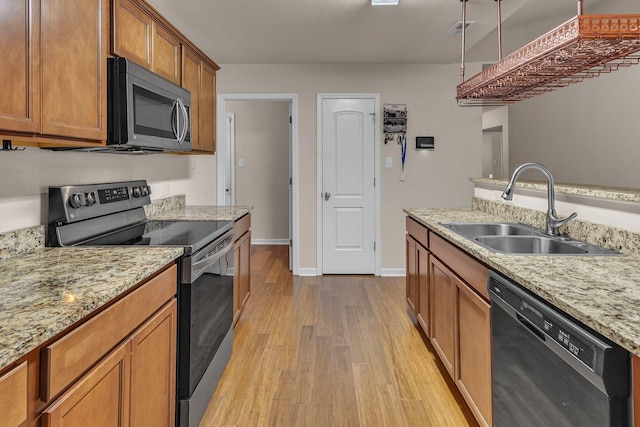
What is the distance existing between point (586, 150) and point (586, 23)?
12.7 feet

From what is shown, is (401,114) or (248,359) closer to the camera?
(248,359)

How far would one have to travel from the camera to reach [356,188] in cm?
455

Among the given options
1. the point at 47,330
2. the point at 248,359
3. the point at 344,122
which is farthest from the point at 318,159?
the point at 47,330

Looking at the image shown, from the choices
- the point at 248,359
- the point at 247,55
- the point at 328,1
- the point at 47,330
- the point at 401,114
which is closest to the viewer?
the point at 47,330

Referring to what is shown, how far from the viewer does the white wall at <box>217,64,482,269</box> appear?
14.7ft

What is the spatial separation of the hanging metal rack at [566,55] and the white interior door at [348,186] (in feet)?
6.34

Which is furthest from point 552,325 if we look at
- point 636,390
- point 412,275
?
point 412,275

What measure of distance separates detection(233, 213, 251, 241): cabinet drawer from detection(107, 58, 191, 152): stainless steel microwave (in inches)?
26.8

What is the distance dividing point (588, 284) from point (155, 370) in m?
1.42

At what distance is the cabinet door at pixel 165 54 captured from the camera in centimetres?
219

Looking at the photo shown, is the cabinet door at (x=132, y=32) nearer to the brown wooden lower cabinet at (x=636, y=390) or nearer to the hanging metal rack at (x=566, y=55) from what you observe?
the hanging metal rack at (x=566, y=55)

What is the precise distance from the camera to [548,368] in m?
1.12

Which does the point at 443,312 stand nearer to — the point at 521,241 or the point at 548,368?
the point at 521,241

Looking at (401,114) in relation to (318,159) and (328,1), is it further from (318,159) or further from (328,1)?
(328,1)
